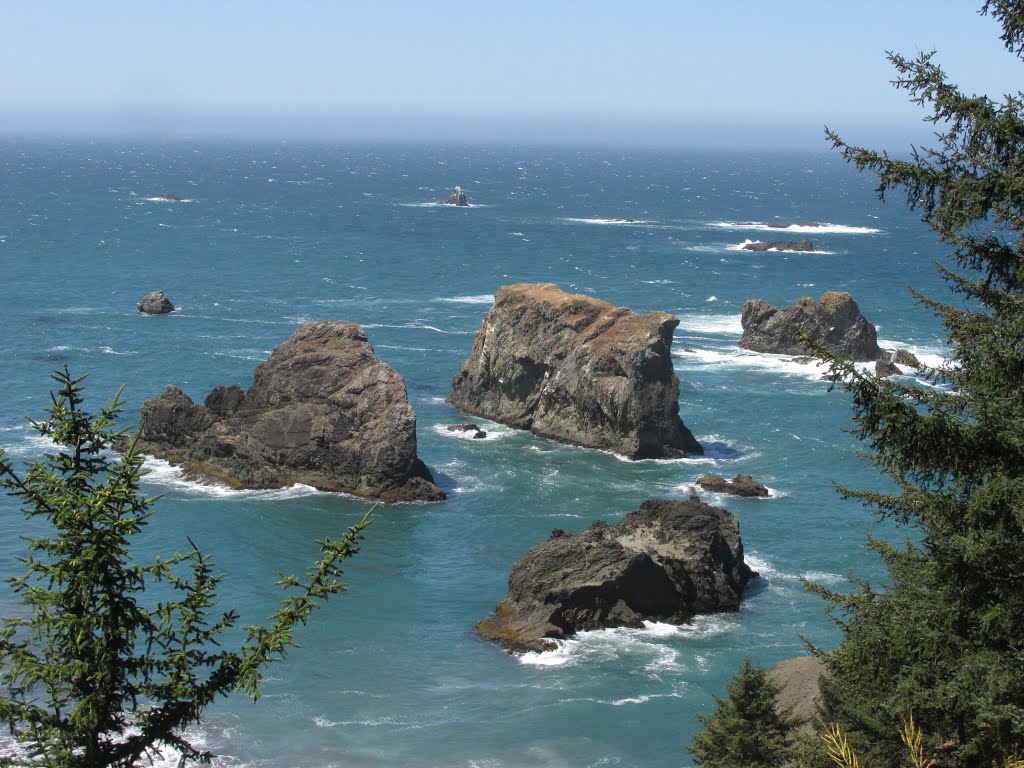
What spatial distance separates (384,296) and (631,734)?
92734mm

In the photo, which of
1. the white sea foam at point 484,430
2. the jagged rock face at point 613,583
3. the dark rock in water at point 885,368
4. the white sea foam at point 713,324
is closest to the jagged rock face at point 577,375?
the white sea foam at point 484,430

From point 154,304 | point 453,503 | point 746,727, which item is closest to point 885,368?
point 453,503

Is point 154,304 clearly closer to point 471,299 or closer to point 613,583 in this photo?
point 471,299

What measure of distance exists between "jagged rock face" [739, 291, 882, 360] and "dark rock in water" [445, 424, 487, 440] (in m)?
29.8

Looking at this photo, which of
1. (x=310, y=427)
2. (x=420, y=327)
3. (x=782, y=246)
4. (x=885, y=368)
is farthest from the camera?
(x=782, y=246)

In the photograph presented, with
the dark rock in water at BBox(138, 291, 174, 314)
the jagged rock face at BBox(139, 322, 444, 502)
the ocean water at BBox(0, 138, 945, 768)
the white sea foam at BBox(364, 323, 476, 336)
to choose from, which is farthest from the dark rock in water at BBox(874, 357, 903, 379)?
the dark rock in water at BBox(138, 291, 174, 314)

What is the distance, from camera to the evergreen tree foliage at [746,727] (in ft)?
99.1

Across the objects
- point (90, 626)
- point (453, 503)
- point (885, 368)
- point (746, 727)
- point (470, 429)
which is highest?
point (90, 626)

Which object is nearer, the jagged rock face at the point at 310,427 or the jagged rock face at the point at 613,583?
the jagged rock face at the point at 613,583

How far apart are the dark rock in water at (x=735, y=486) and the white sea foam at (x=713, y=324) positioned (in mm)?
44364

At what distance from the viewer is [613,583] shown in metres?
50.2

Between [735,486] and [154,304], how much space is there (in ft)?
226

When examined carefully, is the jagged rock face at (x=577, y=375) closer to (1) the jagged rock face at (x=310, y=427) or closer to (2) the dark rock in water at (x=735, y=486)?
(2) the dark rock in water at (x=735, y=486)

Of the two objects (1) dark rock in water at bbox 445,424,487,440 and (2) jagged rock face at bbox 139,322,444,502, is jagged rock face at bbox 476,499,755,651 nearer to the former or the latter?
(2) jagged rock face at bbox 139,322,444,502
